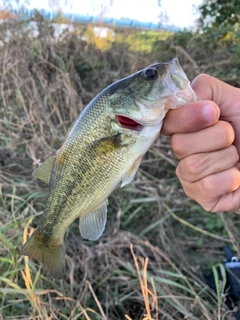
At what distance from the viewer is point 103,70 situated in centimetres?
444

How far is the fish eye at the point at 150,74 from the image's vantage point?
120 cm

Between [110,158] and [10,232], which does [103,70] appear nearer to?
[10,232]

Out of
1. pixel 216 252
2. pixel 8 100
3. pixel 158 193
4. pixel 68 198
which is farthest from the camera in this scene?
pixel 8 100

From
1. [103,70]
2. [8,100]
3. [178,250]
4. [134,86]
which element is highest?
[134,86]

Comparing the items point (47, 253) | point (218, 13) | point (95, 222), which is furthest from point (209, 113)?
point (218, 13)

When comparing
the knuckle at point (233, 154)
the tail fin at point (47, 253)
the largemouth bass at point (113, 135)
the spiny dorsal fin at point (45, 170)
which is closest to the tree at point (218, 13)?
the knuckle at point (233, 154)

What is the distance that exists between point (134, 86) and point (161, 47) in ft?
11.5

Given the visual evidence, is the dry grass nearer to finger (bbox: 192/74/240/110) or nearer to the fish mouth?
the fish mouth

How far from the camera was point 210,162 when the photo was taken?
1325 millimetres

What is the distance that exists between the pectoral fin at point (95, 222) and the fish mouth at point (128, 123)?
0.95 ft

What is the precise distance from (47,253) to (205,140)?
740mm

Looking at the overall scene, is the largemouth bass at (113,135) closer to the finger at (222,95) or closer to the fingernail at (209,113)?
the fingernail at (209,113)

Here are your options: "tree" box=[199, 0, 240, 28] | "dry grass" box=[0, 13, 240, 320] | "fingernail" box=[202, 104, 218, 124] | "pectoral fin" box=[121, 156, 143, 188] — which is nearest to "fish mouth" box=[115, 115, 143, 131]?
"pectoral fin" box=[121, 156, 143, 188]

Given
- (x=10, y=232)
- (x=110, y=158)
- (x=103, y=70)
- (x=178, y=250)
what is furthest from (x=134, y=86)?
(x=103, y=70)
